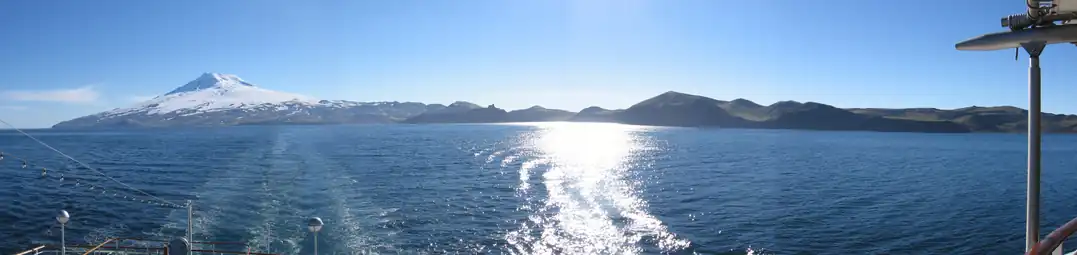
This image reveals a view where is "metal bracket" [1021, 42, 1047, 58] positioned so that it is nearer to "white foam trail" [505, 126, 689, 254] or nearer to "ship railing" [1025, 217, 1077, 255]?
"ship railing" [1025, 217, 1077, 255]

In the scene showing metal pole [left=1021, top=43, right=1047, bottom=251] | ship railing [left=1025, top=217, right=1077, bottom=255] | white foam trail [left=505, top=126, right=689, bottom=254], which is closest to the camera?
ship railing [left=1025, top=217, right=1077, bottom=255]

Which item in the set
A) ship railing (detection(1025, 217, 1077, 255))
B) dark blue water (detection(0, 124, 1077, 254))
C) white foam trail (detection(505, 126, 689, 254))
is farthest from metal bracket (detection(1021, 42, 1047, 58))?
dark blue water (detection(0, 124, 1077, 254))

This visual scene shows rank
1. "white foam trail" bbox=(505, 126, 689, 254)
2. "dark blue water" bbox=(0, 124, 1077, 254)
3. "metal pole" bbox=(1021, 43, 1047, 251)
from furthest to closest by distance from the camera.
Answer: "dark blue water" bbox=(0, 124, 1077, 254) < "white foam trail" bbox=(505, 126, 689, 254) < "metal pole" bbox=(1021, 43, 1047, 251)

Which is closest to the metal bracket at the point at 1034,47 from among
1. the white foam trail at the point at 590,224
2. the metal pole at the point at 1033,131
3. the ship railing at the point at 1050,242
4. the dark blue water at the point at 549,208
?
the metal pole at the point at 1033,131

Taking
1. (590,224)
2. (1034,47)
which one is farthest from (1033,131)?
(590,224)

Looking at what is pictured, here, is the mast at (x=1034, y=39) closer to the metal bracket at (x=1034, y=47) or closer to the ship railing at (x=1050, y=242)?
the metal bracket at (x=1034, y=47)

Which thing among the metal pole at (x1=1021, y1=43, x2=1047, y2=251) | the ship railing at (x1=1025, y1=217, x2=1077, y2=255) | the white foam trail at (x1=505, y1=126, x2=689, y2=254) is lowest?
the white foam trail at (x1=505, y1=126, x2=689, y2=254)

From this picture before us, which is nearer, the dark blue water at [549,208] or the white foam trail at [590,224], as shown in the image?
the white foam trail at [590,224]

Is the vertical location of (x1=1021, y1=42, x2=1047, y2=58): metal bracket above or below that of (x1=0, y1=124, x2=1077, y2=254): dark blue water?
above

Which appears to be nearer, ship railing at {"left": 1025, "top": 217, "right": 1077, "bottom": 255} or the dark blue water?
ship railing at {"left": 1025, "top": 217, "right": 1077, "bottom": 255}

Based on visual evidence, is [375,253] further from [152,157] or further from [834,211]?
[152,157]

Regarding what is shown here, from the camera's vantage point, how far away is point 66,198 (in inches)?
1111

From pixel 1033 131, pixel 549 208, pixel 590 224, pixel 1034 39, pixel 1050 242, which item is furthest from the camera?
pixel 549 208

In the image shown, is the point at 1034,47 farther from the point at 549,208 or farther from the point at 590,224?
the point at 549,208
